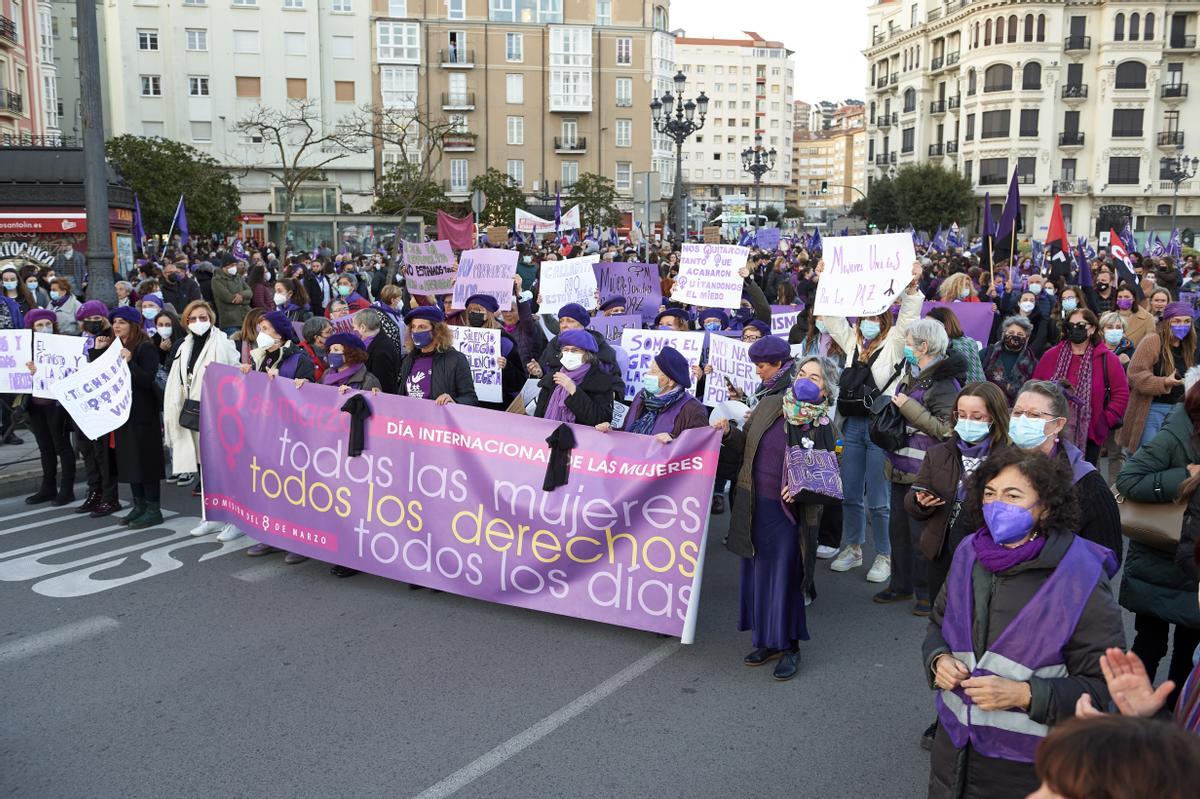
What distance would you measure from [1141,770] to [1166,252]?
25.6 m

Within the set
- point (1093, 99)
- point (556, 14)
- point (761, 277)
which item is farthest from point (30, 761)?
point (1093, 99)

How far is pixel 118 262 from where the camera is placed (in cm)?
2398

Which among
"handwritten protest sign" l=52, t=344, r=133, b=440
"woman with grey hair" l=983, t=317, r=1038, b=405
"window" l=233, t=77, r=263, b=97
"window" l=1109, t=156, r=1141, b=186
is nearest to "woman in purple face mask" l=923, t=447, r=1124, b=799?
"woman with grey hair" l=983, t=317, r=1038, b=405

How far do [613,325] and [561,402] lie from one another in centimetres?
396

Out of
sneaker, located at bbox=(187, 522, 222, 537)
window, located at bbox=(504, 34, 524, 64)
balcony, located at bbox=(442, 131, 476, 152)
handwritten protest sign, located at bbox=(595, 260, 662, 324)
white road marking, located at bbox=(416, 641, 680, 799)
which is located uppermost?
window, located at bbox=(504, 34, 524, 64)

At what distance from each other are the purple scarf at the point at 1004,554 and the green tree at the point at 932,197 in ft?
230

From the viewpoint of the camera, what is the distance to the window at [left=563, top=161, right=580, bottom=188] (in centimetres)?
7156

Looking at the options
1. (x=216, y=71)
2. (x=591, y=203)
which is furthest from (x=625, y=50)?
(x=216, y=71)

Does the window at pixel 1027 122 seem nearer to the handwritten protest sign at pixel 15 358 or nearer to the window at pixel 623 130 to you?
the window at pixel 623 130

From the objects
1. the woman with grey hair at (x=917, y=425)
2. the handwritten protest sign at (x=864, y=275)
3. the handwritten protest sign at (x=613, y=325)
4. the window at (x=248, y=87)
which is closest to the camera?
the woman with grey hair at (x=917, y=425)

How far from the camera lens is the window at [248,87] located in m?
61.2

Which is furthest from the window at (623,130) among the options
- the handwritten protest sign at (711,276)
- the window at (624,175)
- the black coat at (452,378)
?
the black coat at (452,378)

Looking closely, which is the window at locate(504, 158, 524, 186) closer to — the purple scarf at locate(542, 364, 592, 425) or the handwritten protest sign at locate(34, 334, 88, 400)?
the handwritten protest sign at locate(34, 334, 88, 400)

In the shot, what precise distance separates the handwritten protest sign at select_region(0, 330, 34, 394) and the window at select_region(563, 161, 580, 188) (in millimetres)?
64927
